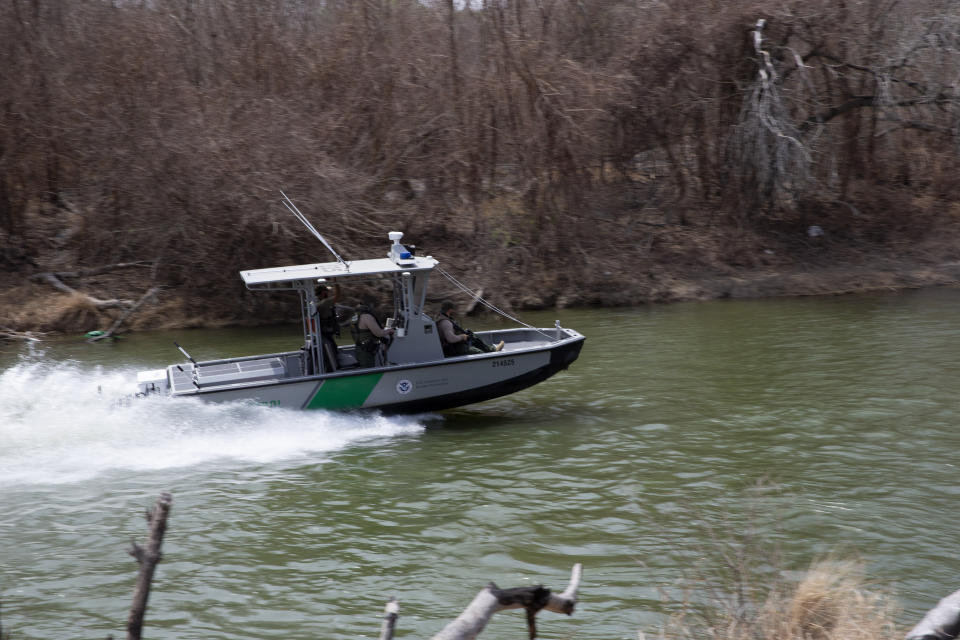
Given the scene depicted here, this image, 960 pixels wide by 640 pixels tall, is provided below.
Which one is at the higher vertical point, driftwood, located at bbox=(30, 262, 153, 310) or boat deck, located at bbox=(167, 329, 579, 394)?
driftwood, located at bbox=(30, 262, 153, 310)

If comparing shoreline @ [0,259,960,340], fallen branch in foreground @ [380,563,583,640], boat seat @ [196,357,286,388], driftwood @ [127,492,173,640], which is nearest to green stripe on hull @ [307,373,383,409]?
boat seat @ [196,357,286,388]

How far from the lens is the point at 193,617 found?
25.1ft

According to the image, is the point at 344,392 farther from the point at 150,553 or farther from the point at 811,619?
the point at 150,553

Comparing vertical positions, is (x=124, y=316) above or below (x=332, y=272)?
below

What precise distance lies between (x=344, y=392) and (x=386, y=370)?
65 cm

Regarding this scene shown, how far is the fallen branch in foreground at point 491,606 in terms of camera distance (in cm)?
411

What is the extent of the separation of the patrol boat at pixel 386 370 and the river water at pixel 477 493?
0.33 m

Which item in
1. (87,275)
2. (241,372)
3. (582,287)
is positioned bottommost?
(241,372)

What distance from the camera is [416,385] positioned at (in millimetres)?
12867

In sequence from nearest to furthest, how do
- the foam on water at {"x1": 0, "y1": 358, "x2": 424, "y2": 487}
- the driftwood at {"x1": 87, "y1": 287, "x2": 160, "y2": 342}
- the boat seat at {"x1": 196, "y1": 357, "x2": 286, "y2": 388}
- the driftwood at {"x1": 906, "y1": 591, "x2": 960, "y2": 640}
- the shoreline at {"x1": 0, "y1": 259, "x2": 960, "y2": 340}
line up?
the driftwood at {"x1": 906, "y1": 591, "x2": 960, "y2": 640} → the foam on water at {"x1": 0, "y1": 358, "x2": 424, "y2": 487} → the boat seat at {"x1": 196, "y1": 357, "x2": 286, "y2": 388} → the driftwood at {"x1": 87, "y1": 287, "x2": 160, "y2": 342} → the shoreline at {"x1": 0, "y1": 259, "x2": 960, "y2": 340}

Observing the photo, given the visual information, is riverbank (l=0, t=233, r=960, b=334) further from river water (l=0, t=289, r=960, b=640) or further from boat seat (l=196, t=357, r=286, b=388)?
boat seat (l=196, t=357, r=286, b=388)

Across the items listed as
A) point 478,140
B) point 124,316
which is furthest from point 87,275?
point 478,140

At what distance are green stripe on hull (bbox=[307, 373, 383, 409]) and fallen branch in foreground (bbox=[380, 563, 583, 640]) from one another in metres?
8.17

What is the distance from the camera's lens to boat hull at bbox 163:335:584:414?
1244 cm
